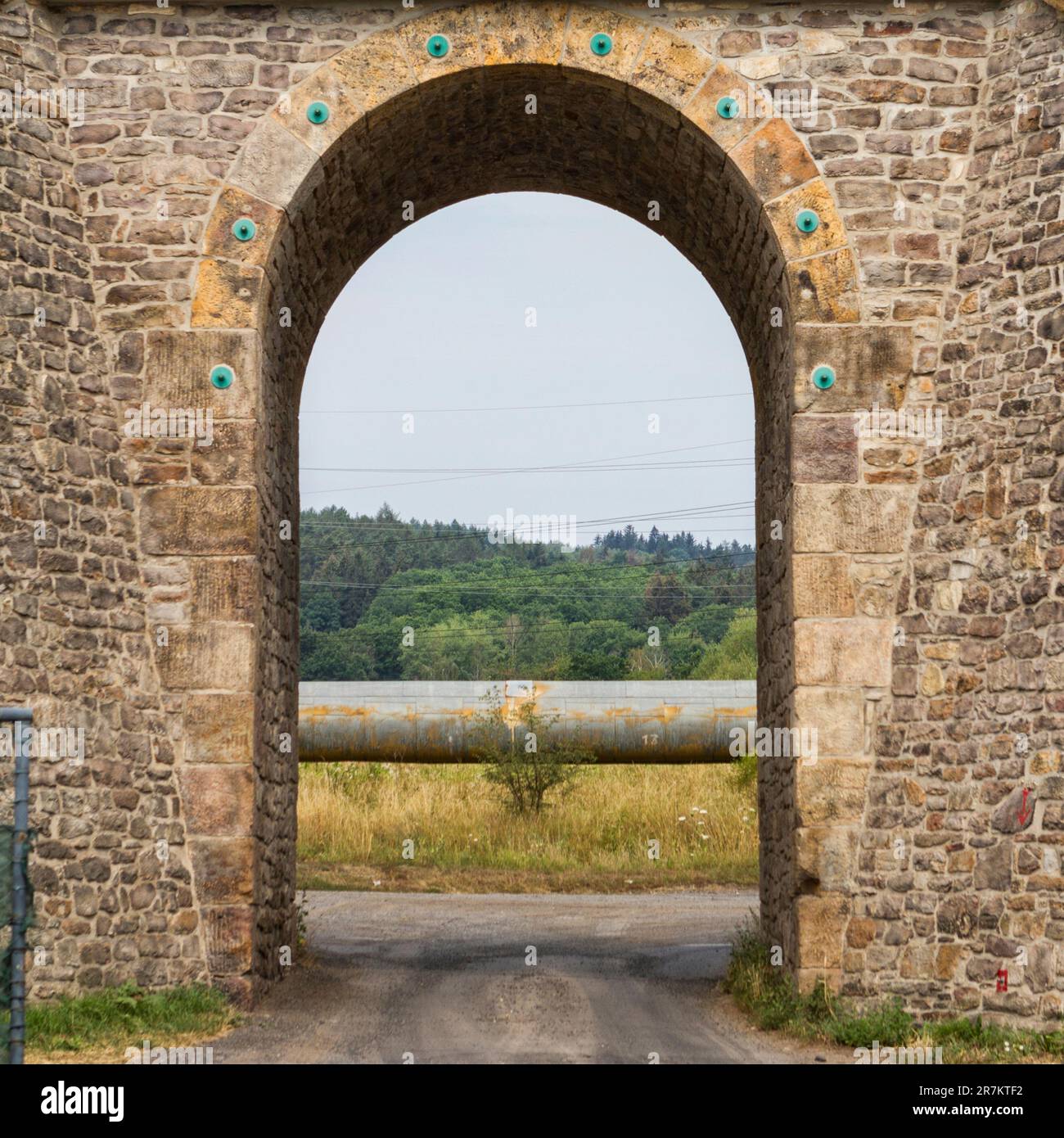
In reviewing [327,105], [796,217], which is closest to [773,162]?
[796,217]

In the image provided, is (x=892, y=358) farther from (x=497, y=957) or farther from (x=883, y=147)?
(x=497, y=957)

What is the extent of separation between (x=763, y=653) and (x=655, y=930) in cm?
396

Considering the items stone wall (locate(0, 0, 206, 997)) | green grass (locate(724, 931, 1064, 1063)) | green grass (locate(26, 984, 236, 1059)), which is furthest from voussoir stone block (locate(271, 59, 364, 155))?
green grass (locate(724, 931, 1064, 1063))

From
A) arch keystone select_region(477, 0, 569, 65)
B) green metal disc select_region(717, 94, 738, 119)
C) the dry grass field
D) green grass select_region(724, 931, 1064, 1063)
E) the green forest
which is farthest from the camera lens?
the green forest

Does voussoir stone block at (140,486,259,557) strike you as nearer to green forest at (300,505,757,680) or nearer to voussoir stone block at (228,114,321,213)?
voussoir stone block at (228,114,321,213)

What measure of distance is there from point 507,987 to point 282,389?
4.62 metres

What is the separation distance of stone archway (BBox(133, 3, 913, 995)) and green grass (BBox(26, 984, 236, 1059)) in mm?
359

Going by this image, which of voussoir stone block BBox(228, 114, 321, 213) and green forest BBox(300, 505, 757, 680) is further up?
voussoir stone block BBox(228, 114, 321, 213)

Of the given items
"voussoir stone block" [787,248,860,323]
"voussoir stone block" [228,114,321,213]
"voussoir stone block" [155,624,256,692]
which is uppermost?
"voussoir stone block" [228,114,321,213]

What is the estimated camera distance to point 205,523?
950cm

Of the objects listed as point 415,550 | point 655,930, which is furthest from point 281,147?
point 415,550

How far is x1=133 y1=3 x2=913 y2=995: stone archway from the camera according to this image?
30.4 feet

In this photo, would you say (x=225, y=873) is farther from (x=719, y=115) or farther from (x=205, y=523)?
(x=719, y=115)

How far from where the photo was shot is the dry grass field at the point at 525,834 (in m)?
17.5
